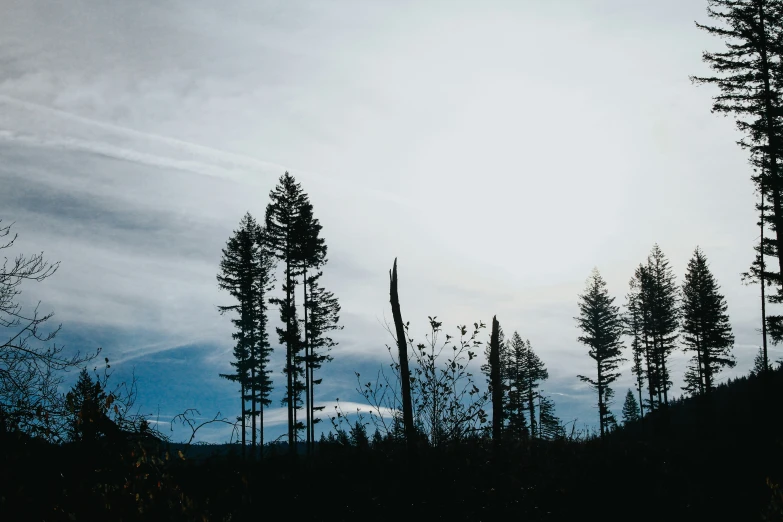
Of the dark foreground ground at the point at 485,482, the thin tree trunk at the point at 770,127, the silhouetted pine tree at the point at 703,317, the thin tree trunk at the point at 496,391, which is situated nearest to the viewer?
the dark foreground ground at the point at 485,482

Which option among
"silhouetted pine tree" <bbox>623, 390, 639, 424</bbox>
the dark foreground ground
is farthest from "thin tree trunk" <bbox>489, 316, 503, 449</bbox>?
"silhouetted pine tree" <bbox>623, 390, 639, 424</bbox>

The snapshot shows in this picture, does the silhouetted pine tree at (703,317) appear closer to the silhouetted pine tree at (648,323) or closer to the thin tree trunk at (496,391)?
the silhouetted pine tree at (648,323)

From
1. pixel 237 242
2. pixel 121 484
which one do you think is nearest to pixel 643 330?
pixel 237 242

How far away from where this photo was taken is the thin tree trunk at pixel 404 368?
1112 cm

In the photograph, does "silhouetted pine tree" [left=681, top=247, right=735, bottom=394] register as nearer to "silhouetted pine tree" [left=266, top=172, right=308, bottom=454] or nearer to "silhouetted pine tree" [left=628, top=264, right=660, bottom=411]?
"silhouetted pine tree" [left=628, top=264, right=660, bottom=411]

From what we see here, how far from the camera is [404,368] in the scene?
1231cm

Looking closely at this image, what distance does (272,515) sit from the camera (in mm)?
8305

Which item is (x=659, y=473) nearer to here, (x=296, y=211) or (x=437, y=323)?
(x=437, y=323)

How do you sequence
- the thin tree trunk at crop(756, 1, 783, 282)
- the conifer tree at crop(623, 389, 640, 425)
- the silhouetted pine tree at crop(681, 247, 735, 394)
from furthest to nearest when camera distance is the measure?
1. the conifer tree at crop(623, 389, 640, 425)
2. the silhouetted pine tree at crop(681, 247, 735, 394)
3. the thin tree trunk at crop(756, 1, 783, 282)

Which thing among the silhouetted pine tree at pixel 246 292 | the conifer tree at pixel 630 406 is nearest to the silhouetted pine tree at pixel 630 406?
the conifer tree at pixel 630 406

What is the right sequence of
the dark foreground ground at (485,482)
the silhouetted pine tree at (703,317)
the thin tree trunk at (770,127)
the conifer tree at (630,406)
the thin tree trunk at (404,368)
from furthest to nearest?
the conifer tree at (630,406) < the silhouetted pine tree at (703,317) < the thin tree trunk at (770,127) < the thin tree trunk at (404,368) < the dark foreground ground at (485,482)

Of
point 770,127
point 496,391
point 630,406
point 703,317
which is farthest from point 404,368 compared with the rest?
point 630,406

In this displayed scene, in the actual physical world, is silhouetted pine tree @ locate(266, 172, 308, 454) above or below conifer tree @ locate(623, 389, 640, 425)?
above

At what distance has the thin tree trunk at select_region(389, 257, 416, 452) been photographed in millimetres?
11125
